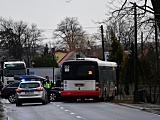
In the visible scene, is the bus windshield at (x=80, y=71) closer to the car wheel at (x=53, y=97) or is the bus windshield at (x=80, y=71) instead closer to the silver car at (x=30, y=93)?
the silver car at (x=30, y=93)

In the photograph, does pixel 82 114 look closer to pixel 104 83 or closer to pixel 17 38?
pixel 104 83

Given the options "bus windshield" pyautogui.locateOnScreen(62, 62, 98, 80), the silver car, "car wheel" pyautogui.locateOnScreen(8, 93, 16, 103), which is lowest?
"car wheel" pyautogui.locateOnScreen(8, 93, 16, 103)

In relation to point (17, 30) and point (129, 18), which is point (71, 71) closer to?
point (129, 18)

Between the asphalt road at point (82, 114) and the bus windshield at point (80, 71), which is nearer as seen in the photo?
the asphalt road at point (82, 114)

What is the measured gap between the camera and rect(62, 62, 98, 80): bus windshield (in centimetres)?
3594

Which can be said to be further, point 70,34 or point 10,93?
point 70,34

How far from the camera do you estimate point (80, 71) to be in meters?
36.1

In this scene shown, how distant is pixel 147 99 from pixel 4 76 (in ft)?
84.0

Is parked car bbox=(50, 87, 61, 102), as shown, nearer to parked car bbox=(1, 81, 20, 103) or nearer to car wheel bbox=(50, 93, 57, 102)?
car wheel bbox=(50, 93, 57, 102)

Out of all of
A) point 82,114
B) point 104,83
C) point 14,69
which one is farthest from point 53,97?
point 14,69

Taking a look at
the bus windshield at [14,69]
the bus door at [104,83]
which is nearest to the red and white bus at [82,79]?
the bus door at [104,83]

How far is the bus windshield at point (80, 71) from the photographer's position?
1415 inches

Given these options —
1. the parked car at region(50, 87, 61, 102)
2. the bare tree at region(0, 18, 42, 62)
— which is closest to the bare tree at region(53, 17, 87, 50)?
the bare tree at region(0, 18, 42, 62)

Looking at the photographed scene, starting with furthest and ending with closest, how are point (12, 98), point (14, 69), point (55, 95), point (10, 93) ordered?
point (14, 69) → point (55, 95) → point (10, 93) → point (12, 98)
